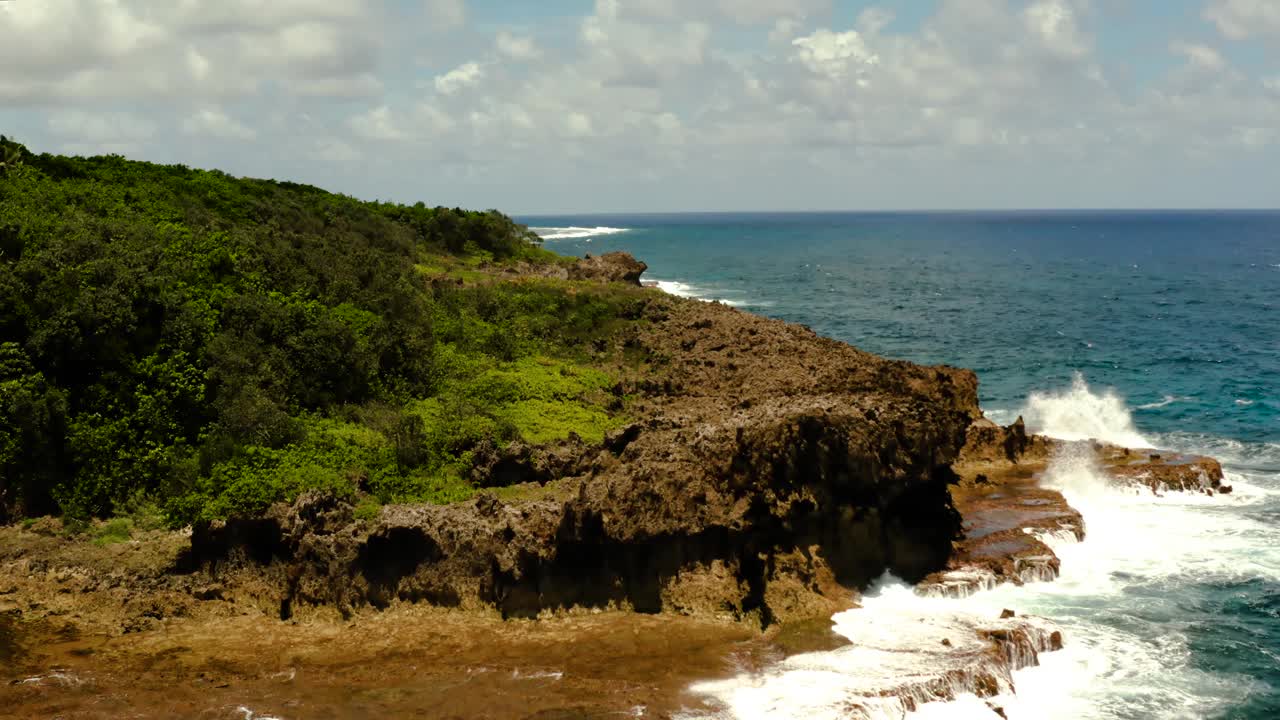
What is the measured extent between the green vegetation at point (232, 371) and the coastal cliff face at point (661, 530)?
1362 mm

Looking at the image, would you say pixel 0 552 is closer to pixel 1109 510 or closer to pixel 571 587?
pixel 571 587

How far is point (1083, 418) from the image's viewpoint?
46188 millimetres

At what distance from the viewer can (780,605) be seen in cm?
2294

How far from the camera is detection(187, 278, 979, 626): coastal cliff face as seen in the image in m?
22.7

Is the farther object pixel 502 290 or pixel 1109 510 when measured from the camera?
pixel 502 290

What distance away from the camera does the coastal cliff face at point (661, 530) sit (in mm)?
22688

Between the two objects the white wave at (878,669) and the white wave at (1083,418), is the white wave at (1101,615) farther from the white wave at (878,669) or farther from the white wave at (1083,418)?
the white wave at (1083,418)

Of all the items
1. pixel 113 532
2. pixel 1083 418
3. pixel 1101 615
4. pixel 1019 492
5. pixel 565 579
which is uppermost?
pixel 1083 418

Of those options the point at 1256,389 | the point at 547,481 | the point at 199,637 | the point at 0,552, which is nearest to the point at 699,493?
the point at 547,481

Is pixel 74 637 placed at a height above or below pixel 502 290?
below

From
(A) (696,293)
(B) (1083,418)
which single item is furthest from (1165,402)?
(A) (696,293)

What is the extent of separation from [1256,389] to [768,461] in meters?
42.1

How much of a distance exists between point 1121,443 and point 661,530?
28646 mm

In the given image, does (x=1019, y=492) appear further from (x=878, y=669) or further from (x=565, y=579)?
(x=565, y=579)
